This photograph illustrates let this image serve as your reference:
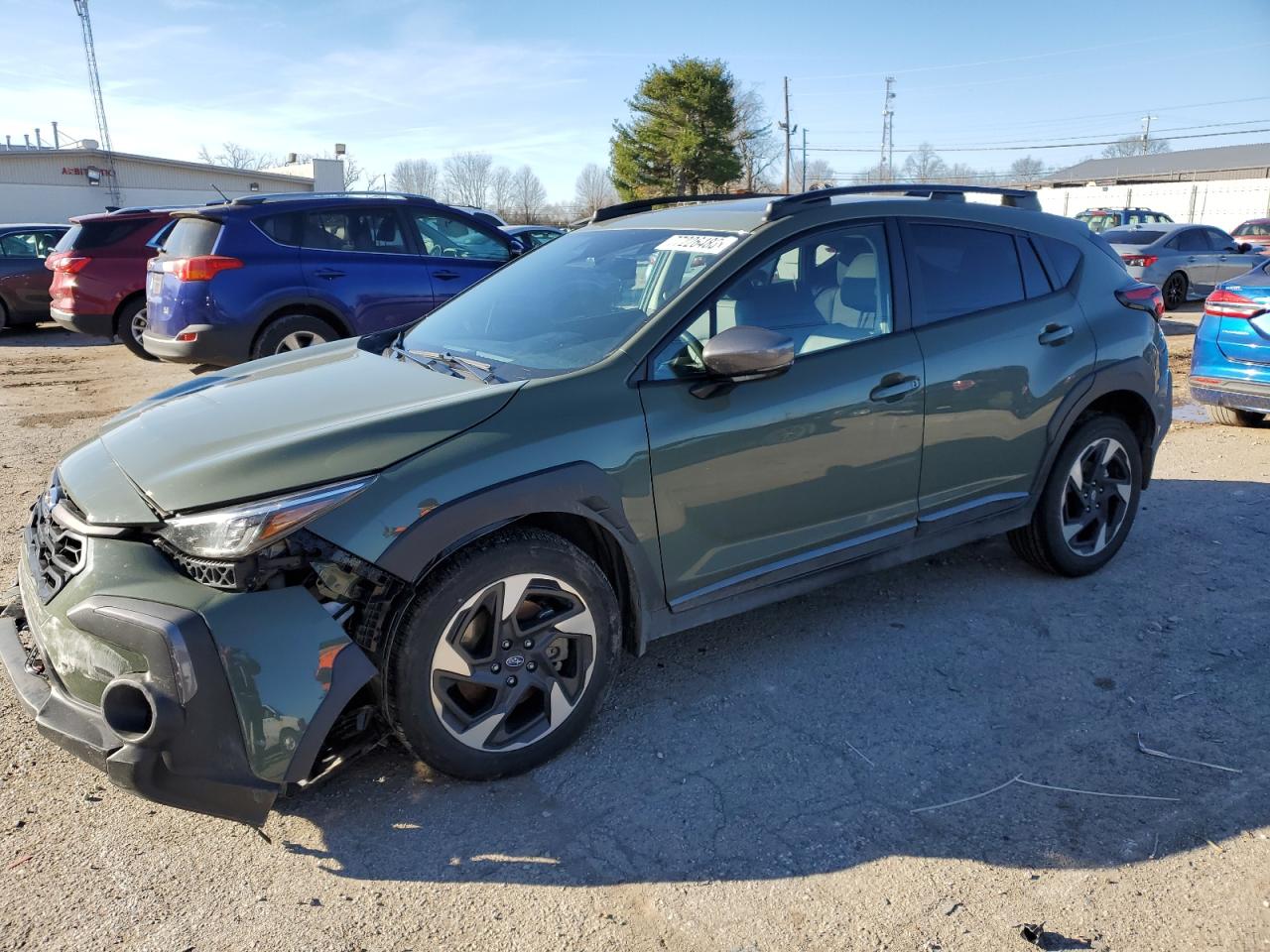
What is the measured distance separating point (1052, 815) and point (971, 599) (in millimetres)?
1617

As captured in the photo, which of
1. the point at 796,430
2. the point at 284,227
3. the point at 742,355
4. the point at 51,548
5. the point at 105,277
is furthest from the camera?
the point at 105,277

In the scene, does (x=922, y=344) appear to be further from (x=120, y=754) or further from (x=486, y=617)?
(x=120, y=754)

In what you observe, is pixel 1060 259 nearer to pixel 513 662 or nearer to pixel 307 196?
pixel 513 662

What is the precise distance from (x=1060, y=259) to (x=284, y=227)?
6.23 m

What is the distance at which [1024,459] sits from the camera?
4090mm

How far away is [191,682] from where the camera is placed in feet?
7.55

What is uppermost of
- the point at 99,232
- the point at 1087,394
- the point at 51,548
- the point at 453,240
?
the point at 99,232

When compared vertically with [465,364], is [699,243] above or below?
above

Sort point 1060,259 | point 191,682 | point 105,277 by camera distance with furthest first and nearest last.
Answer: point 105,277
point 1060,259
point 191,682

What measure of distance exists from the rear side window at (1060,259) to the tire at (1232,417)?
4.34m

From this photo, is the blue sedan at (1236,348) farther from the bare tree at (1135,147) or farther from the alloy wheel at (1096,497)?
the bare tree at (1135,147)

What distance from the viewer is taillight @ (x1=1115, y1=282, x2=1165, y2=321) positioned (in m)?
4.48

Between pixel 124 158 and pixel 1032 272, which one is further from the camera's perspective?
pixel 124 158

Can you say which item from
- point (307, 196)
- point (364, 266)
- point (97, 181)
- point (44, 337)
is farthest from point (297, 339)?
point (97, 181)
